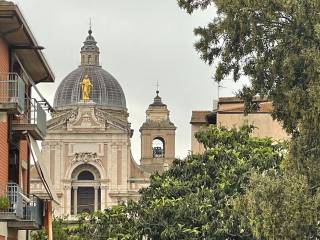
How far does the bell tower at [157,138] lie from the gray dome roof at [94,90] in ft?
15.9

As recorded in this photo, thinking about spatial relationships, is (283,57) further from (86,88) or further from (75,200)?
(86,88)

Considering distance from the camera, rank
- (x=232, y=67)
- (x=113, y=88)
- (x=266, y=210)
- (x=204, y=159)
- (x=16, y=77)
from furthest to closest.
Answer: (x=113, y=88)
(x=204, y=159)
(x=232, y=67)
(x=266, y=210)
(x=16, y=77)

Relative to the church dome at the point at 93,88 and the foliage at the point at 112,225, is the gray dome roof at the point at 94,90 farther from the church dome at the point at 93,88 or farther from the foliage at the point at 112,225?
the foliage at the point at 112,225

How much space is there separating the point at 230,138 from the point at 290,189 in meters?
24.6

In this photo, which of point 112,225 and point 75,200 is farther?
point 75,200

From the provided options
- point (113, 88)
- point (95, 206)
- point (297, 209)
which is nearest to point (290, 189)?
point (297, 209)

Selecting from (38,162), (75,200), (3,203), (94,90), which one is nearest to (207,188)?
(38,162)

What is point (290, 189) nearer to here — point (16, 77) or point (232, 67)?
point (232, 67)

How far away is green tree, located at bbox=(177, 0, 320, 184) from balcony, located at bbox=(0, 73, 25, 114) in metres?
5.59

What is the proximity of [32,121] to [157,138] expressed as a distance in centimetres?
10595

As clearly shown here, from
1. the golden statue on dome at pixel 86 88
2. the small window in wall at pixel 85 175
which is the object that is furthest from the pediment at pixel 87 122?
the small window in wall at pixel 85 175

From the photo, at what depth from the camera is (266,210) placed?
26.2 metres

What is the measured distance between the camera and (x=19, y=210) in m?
24.6

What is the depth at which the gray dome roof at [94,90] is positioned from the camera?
127 m
